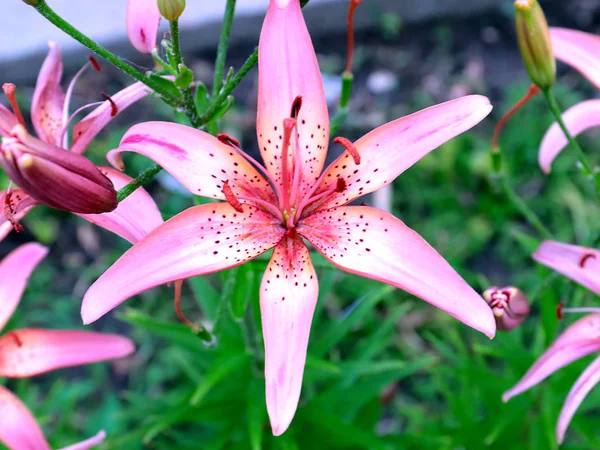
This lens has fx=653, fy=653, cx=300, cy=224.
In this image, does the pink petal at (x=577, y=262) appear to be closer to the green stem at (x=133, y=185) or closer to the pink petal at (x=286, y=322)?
the pink petal at (x=286, y=322)

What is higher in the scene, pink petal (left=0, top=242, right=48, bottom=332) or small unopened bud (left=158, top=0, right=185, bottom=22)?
small unopened bud (left=158, top=0, right=185, bottom=22)

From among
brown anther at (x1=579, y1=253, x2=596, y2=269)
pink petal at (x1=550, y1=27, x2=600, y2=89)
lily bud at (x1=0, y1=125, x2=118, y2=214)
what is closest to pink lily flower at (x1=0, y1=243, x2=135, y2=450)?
lily bud at (x1=0, y1=125, x2=118, y2=214)

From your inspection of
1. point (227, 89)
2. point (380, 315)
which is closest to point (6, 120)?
point (227, 89)

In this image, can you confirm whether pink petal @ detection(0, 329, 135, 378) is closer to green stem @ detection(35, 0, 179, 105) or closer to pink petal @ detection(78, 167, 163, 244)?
pink petal @ detection(78, 167, 163, 244)

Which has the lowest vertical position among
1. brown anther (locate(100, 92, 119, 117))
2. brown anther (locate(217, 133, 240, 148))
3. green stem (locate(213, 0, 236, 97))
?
brown anther (locate(217, 133, 240, 148))

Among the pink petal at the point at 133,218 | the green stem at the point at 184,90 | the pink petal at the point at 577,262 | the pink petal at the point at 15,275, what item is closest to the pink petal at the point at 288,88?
the green stem at the point at 184,90

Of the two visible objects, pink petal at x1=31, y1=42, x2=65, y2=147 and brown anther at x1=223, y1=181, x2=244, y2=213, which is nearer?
brown anther at x1=223, y1=181, x2=244, y2=213
